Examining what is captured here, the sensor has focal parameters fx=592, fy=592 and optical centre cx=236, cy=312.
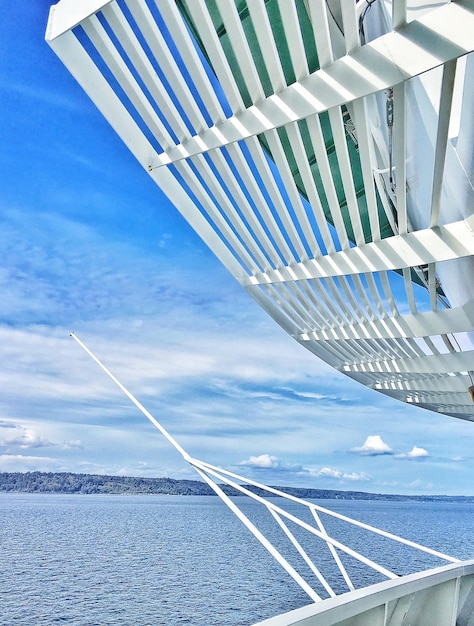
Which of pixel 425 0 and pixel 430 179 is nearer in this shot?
pixel 425 0

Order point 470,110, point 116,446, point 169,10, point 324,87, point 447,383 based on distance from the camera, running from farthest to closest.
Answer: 1. point 116,446
2. point 447,383
3. point 470,110
4. point 324,87
5. point 169,10

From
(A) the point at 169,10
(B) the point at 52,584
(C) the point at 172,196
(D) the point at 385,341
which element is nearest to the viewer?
(A) the point at 169,10

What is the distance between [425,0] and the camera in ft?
11.1

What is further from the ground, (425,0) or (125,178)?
(125,178)

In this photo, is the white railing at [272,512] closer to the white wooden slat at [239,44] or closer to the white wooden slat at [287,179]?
the white wooden slat at [287,179]

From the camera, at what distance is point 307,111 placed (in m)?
3.08

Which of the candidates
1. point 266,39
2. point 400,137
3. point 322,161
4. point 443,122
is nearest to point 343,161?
point 322,161

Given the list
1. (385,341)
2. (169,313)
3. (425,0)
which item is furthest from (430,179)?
(169,313)

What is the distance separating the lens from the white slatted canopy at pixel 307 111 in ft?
8.78

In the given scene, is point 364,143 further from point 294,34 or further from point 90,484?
point 90,484

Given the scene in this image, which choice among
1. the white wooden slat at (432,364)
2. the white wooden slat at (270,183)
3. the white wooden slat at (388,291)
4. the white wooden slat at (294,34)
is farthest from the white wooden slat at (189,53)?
the white wooden slat at (432,364)

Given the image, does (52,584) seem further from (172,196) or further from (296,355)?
(296,355)

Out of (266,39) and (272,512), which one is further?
(272,512)

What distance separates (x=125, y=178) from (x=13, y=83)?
131ft
